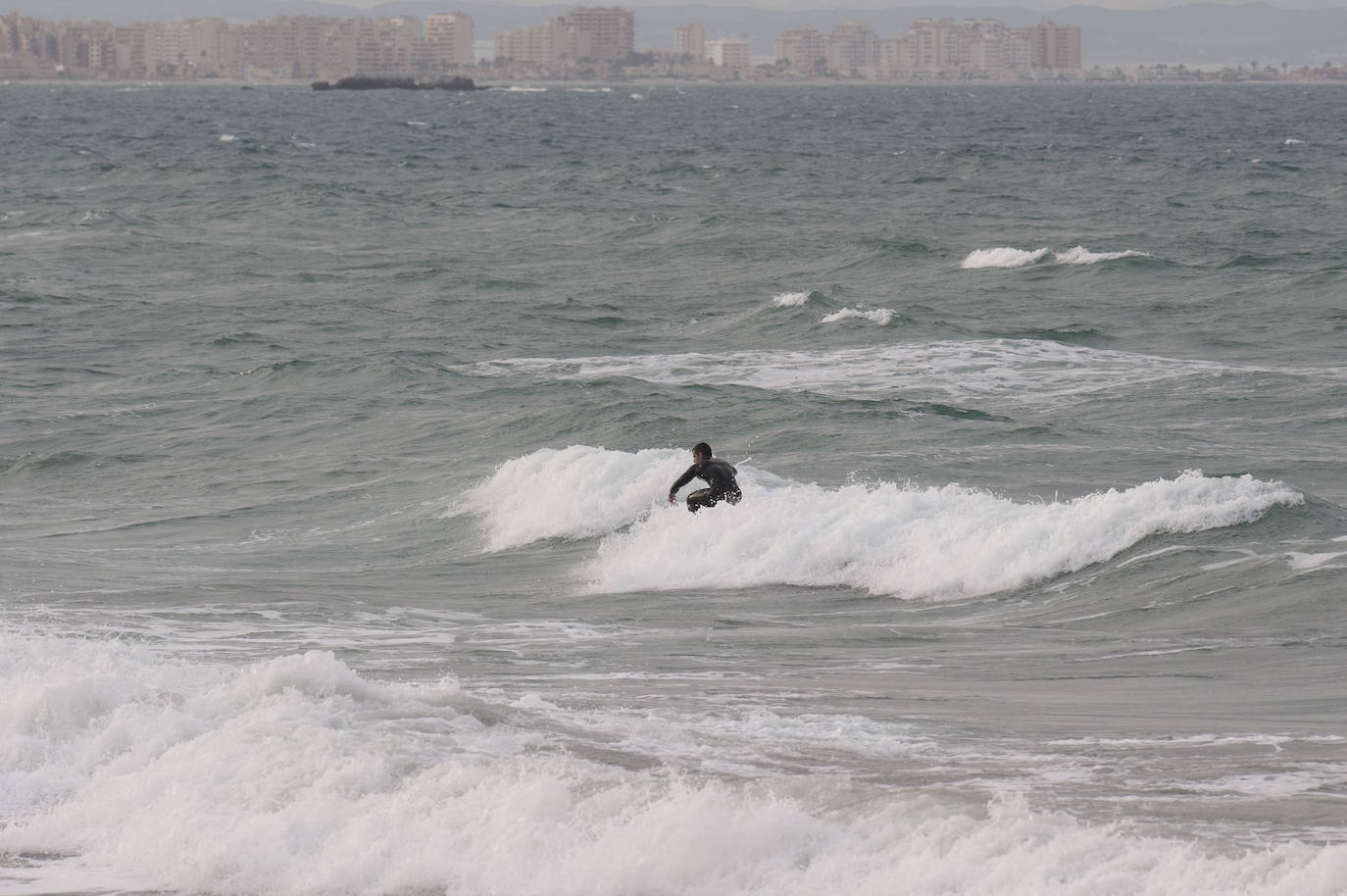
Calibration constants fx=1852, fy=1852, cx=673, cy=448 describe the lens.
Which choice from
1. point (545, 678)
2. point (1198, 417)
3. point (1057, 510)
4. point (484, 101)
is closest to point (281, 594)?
point (545, 678)

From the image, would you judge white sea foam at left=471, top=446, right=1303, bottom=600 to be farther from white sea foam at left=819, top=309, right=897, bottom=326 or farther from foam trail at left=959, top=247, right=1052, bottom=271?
foam trail at left=959, top=247, right=1052, bottom=271

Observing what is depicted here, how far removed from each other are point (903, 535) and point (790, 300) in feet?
58.7

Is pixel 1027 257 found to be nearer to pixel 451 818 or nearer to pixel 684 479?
pixel 684 479

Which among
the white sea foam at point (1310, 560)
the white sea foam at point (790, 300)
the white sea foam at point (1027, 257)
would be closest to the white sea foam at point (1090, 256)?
the white sea foam at point (1027, 257)

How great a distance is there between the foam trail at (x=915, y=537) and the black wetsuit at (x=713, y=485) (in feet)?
0.43

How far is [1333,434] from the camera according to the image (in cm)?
2112

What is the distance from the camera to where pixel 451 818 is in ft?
28.2

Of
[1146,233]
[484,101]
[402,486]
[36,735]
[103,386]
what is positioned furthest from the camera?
[484,101]

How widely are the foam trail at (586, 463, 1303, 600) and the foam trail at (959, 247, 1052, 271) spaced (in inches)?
909

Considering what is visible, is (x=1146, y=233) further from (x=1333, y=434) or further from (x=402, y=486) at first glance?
(x=402, y=486)

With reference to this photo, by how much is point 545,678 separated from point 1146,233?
A: 3559 centimetres

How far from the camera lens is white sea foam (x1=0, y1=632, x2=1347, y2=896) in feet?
25.5

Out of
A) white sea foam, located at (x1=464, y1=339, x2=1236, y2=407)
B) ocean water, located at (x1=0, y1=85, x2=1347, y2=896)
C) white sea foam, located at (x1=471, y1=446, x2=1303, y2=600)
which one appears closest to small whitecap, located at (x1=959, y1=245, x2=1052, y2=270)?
ocean water, located at (x1=0, y1=85, x2=1347, y2=896)

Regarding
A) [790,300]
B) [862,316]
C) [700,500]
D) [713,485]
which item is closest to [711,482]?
[713,485]
